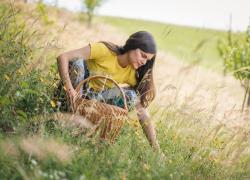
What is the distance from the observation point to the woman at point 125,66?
455cm

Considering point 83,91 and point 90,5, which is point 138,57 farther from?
point 90,5

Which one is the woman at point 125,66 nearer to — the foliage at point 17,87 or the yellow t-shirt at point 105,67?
the yellow t-shirt at point 105,67

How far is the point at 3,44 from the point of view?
4.76m

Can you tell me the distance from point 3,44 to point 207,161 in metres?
2.06

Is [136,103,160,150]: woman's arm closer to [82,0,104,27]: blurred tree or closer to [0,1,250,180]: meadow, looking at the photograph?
[0,1,250,180]: meadow

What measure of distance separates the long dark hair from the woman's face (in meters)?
0.03

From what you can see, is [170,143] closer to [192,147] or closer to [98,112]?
[192,147]

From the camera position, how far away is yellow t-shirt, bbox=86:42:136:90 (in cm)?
472

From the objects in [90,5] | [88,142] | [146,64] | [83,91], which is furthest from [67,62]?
[90,5]

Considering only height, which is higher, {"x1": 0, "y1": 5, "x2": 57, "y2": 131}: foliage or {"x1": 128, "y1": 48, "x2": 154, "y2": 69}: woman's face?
{"x1": 128, "y1": 48, "x2": 154, "y2": 69}: woman's face

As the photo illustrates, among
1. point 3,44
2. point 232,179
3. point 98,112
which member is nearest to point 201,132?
point 232,179

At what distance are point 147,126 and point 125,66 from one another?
62 centimetres

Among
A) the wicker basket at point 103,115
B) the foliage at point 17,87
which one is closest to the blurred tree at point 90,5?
the foliage at point 17,87

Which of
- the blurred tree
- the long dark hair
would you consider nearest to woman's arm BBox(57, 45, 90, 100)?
the long dark hair
